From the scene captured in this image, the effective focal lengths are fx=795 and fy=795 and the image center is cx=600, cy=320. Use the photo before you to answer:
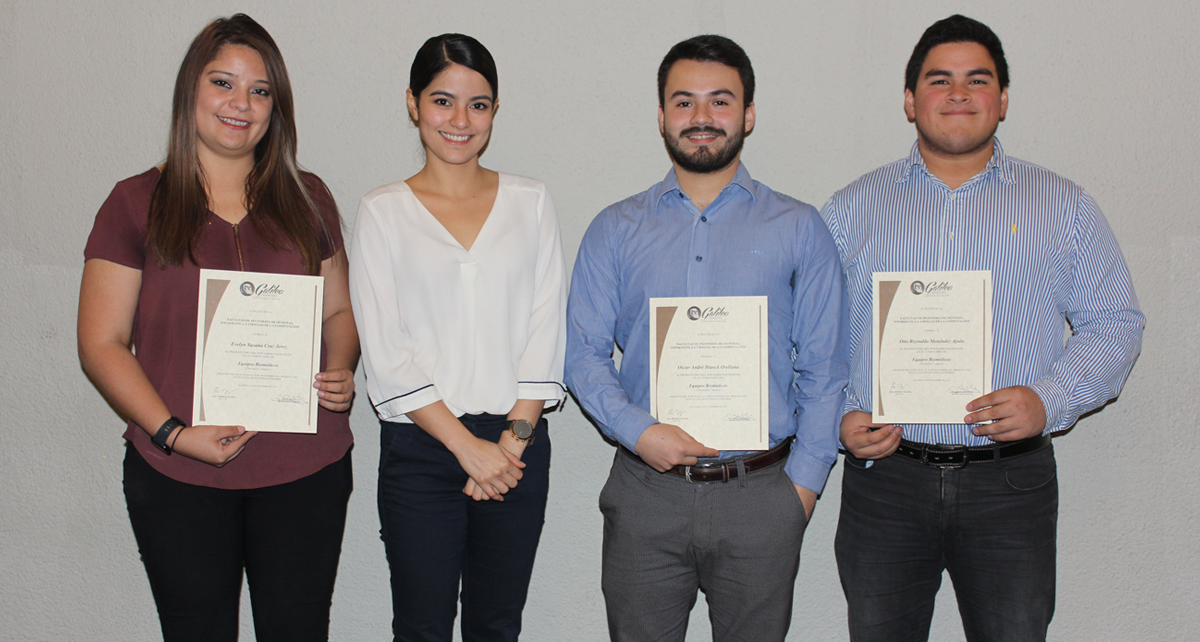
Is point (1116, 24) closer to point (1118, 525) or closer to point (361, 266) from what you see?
point (1118, 525)

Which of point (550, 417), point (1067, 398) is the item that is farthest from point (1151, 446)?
point (550, 417)

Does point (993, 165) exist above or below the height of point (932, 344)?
above

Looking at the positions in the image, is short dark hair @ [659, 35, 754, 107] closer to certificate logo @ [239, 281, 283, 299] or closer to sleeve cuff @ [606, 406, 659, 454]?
sleeve cuff @ [606, 406, 659, 454]

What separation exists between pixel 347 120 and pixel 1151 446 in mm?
2854

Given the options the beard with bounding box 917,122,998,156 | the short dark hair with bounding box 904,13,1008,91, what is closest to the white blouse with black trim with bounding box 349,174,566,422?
the beard with bounding box 917,122,998,156

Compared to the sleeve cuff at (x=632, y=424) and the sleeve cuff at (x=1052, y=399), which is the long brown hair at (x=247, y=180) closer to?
the sleeve cuff at (x=632, y=424)

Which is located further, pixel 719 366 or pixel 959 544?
pixel 959 544

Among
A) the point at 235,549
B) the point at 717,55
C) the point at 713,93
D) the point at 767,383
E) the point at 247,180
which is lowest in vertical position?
the point at 235,549

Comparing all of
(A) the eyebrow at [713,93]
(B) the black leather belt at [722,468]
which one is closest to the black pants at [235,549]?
(B) the black leather belt at [722,468]

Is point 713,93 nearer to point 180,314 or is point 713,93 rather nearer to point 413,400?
point 413,400

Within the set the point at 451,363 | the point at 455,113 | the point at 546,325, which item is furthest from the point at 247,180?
the point at 546,325

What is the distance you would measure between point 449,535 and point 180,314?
87 centimetres

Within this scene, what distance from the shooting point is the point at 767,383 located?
1942 mm

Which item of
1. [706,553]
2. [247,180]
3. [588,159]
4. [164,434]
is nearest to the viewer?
[164,434]
